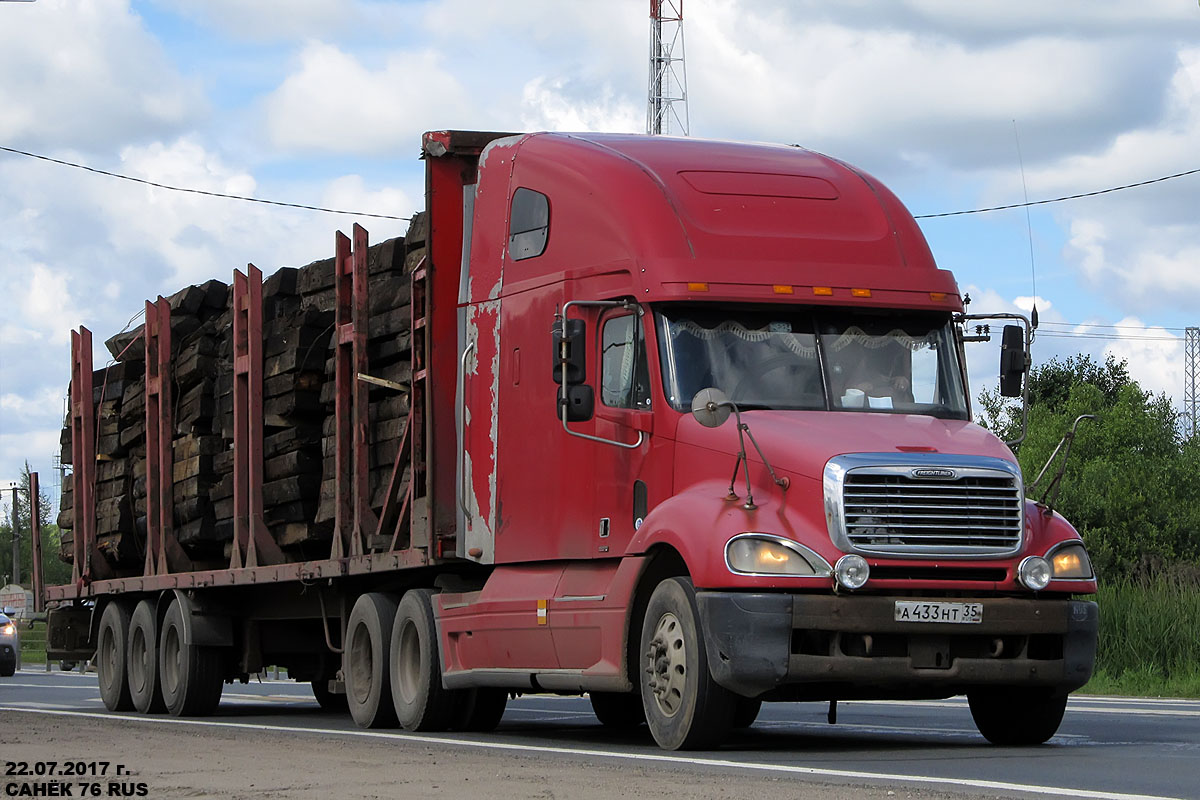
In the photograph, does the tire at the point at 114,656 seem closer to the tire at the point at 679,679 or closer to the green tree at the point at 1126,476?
the tire at the point at 679,679

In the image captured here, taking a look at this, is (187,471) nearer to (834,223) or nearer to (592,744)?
(592,744)

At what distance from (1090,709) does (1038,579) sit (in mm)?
5736

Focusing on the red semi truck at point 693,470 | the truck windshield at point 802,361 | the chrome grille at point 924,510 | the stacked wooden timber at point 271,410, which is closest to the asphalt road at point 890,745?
the red semi truck at point 693,470

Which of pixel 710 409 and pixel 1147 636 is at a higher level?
pixel 710 409

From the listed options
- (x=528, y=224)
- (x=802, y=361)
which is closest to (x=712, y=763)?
(x=802, y=361)

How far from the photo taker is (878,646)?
11.0m

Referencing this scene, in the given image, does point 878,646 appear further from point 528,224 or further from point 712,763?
point 528,224

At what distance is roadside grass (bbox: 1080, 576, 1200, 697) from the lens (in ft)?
70.7

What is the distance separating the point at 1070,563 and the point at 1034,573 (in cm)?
35

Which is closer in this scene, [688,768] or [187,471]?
[688,768]

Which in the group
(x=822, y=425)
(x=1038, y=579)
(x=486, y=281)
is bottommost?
(x=1038, y=579)

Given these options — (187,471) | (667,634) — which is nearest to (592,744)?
(667,634)

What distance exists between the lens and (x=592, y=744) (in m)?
13.0

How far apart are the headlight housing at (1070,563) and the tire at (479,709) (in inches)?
177
